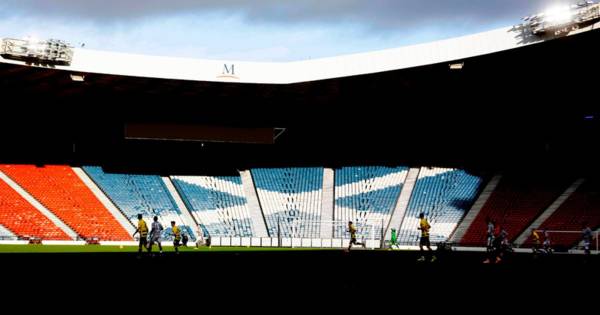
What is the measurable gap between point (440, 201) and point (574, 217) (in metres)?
9.13

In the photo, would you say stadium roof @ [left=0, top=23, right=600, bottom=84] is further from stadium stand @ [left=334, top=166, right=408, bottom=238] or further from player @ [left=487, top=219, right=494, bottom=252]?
stadium stand @ [left=334, top=166, right=408, bottom=238]

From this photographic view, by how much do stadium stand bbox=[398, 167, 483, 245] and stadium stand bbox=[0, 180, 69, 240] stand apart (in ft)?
79.7

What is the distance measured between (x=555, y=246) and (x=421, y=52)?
1728 cm

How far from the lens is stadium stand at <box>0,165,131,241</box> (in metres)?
44.4

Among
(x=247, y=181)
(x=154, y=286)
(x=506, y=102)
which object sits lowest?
(x=154, y=286)

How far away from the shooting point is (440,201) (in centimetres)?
4634

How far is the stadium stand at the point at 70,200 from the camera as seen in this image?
44.4 metres

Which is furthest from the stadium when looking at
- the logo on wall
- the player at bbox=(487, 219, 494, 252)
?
the player at bbox=(487, 219, 494, 252)

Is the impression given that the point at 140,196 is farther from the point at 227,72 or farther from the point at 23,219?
the point at 227,72

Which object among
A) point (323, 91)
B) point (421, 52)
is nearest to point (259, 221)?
point (323, 91)

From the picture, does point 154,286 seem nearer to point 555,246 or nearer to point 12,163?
point 555,246

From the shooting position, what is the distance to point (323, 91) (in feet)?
131

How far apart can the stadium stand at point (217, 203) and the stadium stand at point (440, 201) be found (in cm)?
1192

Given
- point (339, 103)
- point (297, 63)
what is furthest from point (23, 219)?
point (339, 103)
